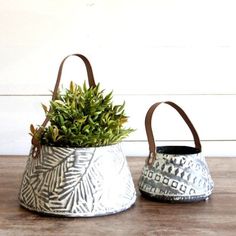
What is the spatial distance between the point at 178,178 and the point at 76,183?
0.49ft

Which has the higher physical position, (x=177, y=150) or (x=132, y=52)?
(x=132, y=52)

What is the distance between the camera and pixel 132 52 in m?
1.02

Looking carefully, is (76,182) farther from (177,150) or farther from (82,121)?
(177,150)

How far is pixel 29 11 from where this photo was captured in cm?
102

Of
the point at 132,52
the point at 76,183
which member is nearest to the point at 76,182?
the point at 76,183

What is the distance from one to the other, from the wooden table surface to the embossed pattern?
14 mm

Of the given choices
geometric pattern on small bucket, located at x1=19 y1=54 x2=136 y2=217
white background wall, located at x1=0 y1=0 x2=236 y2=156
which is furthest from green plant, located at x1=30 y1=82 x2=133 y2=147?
white background wall, located at x1=0 y1=0 x2=236 y2=156

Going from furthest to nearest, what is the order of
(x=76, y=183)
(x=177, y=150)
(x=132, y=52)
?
(x=132, y=52) < (x=177, y=150) < (x=76, y=183)

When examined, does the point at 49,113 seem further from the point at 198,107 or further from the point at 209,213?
the point at 198,107

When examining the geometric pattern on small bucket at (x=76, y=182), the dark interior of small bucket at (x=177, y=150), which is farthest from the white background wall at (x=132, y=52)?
the geometric pattern on small bucket at (x=76, y=182)

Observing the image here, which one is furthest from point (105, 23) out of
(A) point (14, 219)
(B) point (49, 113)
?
(A) point (14, 219)

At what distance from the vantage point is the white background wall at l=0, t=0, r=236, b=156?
1.01m

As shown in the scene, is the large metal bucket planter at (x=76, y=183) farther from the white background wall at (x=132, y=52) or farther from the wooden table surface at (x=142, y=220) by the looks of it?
the white background wall at (x=132, y=52)

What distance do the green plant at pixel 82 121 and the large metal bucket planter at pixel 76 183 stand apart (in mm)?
14
